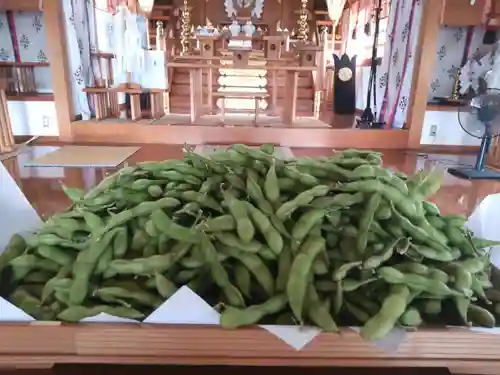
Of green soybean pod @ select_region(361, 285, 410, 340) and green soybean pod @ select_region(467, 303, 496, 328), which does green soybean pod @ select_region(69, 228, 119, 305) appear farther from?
green soybean pod @ select_region(467, 303, 496, 328)

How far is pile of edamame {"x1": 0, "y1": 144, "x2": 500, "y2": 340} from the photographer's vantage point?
483 mm

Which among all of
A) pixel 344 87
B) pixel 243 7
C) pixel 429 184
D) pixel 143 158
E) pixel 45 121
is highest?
pixel 243 7

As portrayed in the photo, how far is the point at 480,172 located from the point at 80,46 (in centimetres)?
319

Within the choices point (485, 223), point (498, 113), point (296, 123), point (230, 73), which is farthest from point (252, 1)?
point (485, 223)

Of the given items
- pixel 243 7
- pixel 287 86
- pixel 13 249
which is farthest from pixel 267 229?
pixel 243 7

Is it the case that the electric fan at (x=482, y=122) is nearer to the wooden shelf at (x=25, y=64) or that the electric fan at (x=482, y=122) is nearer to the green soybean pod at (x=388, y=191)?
the green soybean pod at (x=388, y=191)

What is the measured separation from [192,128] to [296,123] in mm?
914

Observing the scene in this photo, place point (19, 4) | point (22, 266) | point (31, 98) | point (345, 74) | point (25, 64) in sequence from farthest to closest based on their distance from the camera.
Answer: point (345, 74) → point (25, 64) → point (31, 98) → point (19, 4) → point (22, 266)

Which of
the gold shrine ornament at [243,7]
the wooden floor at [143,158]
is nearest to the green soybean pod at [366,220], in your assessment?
the wooden floor at [143,158]

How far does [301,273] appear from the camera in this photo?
48 centimetres

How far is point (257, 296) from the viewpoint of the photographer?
1.69ft

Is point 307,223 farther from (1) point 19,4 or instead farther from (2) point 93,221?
(1) point 19,4

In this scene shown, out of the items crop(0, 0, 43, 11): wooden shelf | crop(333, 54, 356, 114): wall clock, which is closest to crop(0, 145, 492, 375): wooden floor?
crop(0, 0, 43, 11): wooden shelf

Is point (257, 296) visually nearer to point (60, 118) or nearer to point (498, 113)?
point (498, 113)
